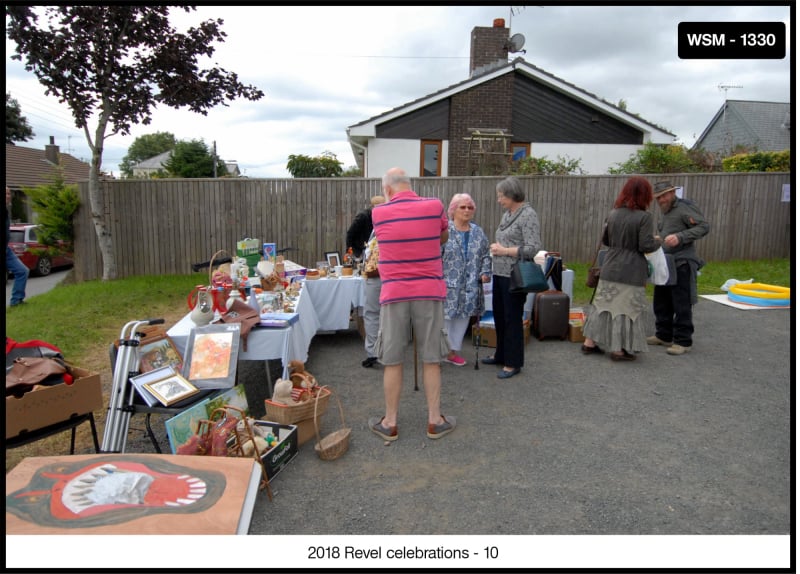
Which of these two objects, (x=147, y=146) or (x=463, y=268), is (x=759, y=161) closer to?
(x=463, y=268)

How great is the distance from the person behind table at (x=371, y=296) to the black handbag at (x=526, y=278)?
3.96 ft

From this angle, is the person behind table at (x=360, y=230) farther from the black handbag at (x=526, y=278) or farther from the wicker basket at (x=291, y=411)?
A: the wicker basket at (x=291, y=411)

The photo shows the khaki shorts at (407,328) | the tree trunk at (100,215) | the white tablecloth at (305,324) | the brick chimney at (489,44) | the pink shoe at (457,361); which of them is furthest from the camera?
the brick chimney at (489,44)

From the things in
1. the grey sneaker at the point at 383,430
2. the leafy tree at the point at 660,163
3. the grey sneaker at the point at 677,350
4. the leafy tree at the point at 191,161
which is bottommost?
the grey sneaker at the point at 383,430

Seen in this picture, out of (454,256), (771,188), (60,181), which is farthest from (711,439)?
(60,181)

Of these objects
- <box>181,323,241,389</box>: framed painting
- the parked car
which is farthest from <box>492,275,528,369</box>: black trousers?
the parked car

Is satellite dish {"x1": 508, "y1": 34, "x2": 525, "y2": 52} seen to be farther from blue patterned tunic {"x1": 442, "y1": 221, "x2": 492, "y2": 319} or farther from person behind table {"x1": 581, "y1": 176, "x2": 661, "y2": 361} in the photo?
blue patterned tunic {"x1": 442, "y1": 221, "x2": 492, "y2": 319}

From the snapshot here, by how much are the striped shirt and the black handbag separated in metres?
1.16

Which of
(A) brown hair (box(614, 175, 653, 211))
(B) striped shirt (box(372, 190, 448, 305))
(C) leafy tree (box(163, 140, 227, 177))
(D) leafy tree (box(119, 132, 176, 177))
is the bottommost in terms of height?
(B) striped shirt (box(372, 190, 448, 305))

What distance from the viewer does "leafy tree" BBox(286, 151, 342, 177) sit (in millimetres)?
20734

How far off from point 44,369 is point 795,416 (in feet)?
12.2

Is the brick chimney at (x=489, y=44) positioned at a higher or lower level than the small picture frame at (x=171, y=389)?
higher

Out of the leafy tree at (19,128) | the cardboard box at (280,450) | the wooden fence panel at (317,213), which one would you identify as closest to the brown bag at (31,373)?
the cardboard box at (280,450)

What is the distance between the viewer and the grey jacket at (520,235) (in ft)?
13.9
